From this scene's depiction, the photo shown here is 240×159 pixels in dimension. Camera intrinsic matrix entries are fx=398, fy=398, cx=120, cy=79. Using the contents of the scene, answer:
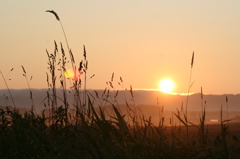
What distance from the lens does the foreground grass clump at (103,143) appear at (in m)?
2.92

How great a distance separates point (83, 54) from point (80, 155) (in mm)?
1660

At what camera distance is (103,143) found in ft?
9.77

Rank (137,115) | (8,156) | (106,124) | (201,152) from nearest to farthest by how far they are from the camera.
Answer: (201,152), (106,124), (8,156), (137,115)

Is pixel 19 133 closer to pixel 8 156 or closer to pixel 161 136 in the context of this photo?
pixel 8 156

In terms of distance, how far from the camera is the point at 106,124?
3297mm

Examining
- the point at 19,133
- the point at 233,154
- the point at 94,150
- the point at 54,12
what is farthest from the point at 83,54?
the point at 233,154

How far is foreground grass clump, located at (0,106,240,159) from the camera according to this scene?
2924 mm

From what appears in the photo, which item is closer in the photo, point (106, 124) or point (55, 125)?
point (106, 124)

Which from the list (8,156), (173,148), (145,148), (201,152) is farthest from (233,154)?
(8,156)

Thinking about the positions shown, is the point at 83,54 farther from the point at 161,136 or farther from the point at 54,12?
the point at 161,136

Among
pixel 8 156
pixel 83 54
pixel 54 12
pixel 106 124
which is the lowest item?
pixel 8 156

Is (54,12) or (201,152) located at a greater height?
A: (54,12)

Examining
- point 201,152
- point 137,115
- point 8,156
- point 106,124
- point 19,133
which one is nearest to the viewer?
point 201,152

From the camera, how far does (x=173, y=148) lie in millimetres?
2951
